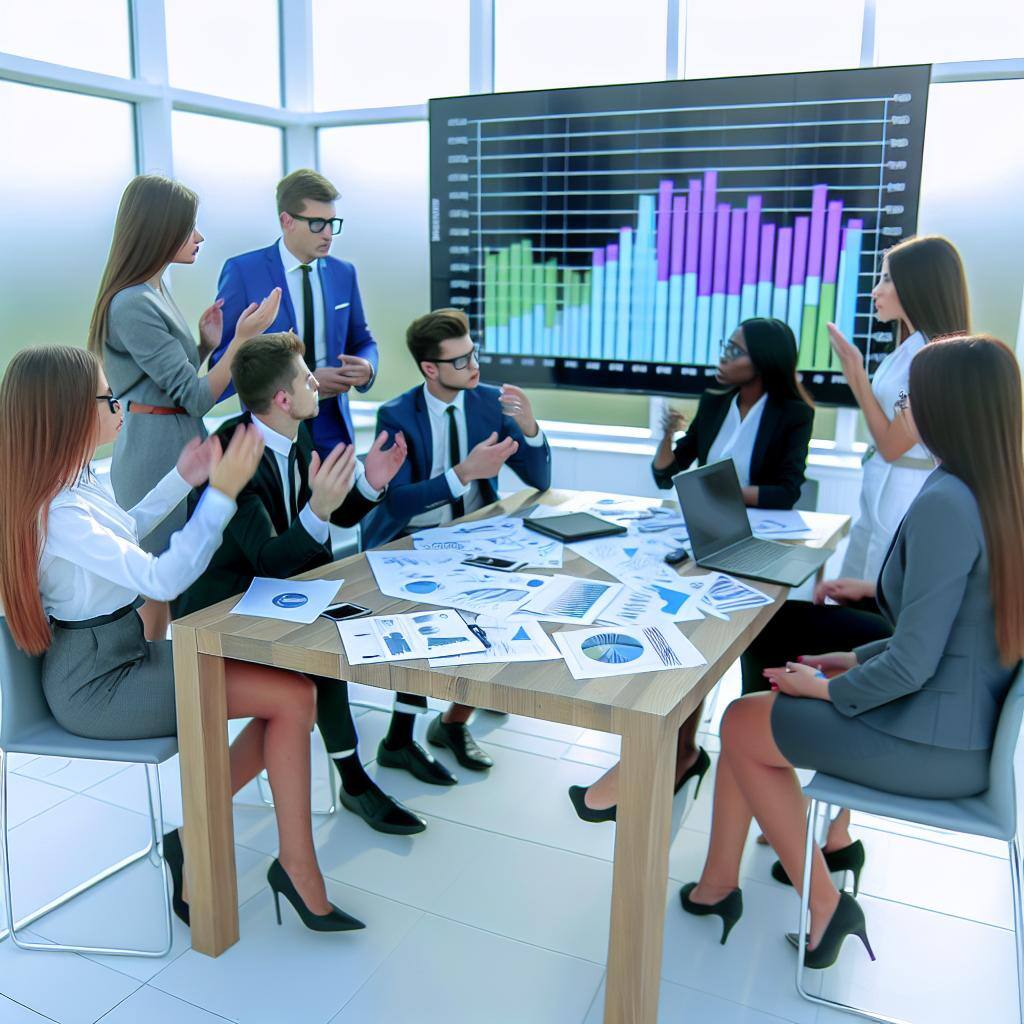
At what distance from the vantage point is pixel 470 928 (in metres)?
1.99

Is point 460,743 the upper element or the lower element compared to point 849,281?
lower

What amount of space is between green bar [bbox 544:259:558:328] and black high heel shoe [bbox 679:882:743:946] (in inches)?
Result: 107

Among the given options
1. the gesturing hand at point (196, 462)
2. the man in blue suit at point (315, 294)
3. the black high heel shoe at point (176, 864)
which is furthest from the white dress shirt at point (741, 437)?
the black high heel shoe at point (176, 864)

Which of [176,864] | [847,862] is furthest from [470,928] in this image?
[847,862]

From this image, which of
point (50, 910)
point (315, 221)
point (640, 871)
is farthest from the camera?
point (315, 221)

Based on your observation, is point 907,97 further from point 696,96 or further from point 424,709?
point 424,709

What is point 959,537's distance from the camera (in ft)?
5.00

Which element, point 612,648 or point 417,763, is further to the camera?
point 417,763

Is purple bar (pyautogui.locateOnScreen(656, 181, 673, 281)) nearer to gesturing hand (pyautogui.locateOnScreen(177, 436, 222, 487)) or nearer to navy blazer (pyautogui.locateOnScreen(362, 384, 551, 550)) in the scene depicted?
navy blazer (pyautogui.locateOnScreen(362, 384, 551, 550))

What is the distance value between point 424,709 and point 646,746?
1266mm

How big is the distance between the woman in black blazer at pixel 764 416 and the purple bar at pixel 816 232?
93 centimetres

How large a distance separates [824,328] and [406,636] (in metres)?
2.58

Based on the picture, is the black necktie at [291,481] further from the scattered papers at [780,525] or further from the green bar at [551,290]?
the green bar at [551,290]

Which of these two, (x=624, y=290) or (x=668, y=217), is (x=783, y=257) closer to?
(x=668, y=217)
